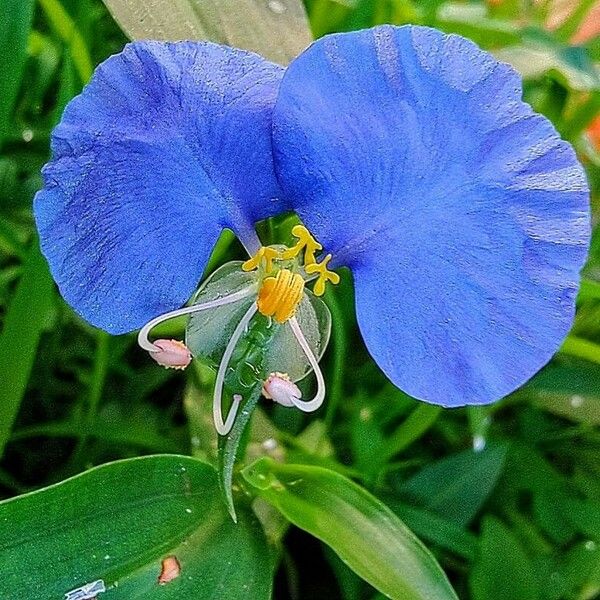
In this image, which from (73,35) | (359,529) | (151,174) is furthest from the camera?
(73,35)

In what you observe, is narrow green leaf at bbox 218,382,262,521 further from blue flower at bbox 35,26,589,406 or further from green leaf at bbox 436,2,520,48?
green leaf at bbox 436,2,520,48

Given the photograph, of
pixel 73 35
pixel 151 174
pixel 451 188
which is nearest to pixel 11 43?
pixel 73 35

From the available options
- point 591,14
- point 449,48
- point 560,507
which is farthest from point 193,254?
point 591,14

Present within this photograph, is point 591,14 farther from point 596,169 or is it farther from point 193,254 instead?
point 193,254

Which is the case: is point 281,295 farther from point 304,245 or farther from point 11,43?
point 11,43

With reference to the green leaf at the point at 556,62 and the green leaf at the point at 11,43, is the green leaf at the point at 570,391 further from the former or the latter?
the green leaf at the point at 11,43
